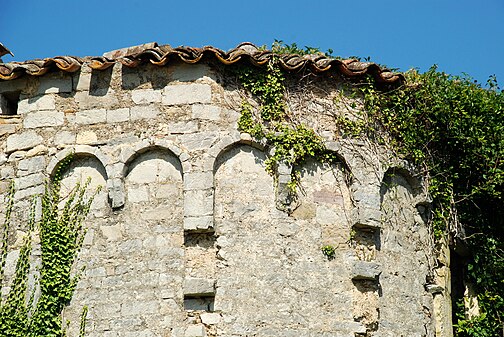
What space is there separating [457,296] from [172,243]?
4.31 metres

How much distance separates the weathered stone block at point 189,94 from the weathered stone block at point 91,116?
77 centimetres

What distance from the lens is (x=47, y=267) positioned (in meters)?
11.2

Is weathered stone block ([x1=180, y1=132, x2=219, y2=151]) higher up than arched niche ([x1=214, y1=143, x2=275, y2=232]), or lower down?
higher up

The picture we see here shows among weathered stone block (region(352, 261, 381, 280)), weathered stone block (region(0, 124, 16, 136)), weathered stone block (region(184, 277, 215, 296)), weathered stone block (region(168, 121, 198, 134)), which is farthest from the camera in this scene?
weathered stone block (region(0, 124, 16, 136))

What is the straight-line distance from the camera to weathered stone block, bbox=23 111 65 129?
39.0ft

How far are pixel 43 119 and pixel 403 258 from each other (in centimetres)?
468

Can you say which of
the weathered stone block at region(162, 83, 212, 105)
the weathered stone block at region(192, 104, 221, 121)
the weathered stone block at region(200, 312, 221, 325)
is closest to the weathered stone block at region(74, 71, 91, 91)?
the weathered stone block at region(162, 83, 212, 105)

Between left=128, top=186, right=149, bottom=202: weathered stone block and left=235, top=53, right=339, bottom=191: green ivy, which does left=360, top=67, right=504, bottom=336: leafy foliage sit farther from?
left=128, top=186, right=149, bottom=202: weathered stone block

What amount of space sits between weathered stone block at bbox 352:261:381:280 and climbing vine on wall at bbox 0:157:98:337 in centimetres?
308

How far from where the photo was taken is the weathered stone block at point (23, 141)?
39.1ft

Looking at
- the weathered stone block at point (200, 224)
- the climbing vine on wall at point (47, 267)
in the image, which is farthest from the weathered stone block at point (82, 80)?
the weathered stone block at point (200, 224)

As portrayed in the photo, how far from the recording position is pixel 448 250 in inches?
493

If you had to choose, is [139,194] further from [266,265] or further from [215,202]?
[266,265]

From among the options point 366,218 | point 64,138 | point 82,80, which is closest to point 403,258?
point 366,218
